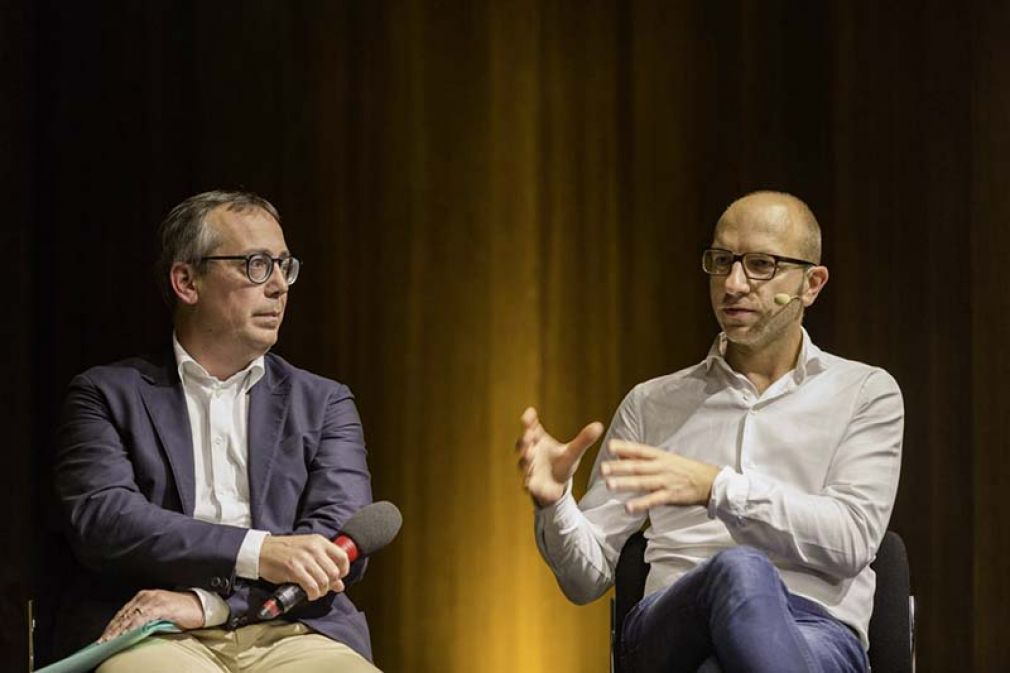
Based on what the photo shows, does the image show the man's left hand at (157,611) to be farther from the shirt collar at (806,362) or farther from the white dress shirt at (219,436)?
the shirt collar at (806,362)

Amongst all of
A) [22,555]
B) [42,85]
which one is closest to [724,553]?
[22,555]

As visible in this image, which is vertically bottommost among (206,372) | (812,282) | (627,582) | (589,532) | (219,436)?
(627,582)

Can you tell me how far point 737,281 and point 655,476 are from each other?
651mm

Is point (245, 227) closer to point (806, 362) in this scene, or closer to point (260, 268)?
point (260, 268)

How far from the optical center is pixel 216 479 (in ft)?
10.2

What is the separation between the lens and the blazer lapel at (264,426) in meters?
3.09

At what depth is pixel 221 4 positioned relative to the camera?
13.9 ft

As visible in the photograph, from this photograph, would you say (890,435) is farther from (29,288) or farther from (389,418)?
(29,288)

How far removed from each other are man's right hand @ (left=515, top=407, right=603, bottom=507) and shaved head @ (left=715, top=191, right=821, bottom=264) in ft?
2.39

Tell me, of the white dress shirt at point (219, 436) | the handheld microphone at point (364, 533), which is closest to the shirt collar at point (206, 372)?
the white dress shirt at point (219, 436)

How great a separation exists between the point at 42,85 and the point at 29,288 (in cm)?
62

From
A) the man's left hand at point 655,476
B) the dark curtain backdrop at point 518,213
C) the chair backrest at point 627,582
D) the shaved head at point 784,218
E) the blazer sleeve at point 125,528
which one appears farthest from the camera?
the dark curtain backdrop at point 518,213

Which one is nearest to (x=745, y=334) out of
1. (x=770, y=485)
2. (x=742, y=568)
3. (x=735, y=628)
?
(x=770, y=485)

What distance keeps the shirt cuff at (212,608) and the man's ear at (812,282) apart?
4.98 ft
